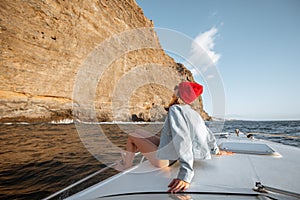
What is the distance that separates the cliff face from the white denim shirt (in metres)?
8.66

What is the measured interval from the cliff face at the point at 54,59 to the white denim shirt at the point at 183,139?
8.66 m

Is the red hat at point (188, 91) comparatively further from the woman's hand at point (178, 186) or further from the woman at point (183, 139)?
the woman's hand at point (178, 186)

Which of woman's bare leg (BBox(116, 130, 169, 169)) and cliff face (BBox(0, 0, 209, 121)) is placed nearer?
woman's bare leg (BBox(116, 130, 169, 169))

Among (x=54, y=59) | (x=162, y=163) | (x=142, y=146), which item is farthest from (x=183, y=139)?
(x=54, y=59)

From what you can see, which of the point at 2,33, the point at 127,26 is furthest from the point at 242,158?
the point at 127,26

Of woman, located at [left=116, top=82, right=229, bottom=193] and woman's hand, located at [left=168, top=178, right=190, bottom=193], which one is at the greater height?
woman, located at [left=116, top=82, right=229, bottom=193]

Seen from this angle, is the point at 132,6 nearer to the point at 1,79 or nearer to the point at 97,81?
the point at 97,81

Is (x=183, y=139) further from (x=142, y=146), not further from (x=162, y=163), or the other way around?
(x=142, y=146)

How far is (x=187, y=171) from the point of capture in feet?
3.75

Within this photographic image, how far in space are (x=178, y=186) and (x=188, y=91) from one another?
729 mm

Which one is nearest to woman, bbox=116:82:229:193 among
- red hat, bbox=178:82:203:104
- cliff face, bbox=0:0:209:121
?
red hat, bbox=178:82:203:104

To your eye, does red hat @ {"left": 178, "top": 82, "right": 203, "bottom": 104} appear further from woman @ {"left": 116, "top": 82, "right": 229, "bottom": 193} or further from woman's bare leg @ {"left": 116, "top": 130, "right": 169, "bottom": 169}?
woman's bare leg @ {"left": 116, "top": 130, "right": 169, "bottom": 169}

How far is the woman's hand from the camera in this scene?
1.05 metres

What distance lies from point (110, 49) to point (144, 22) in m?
14.1
